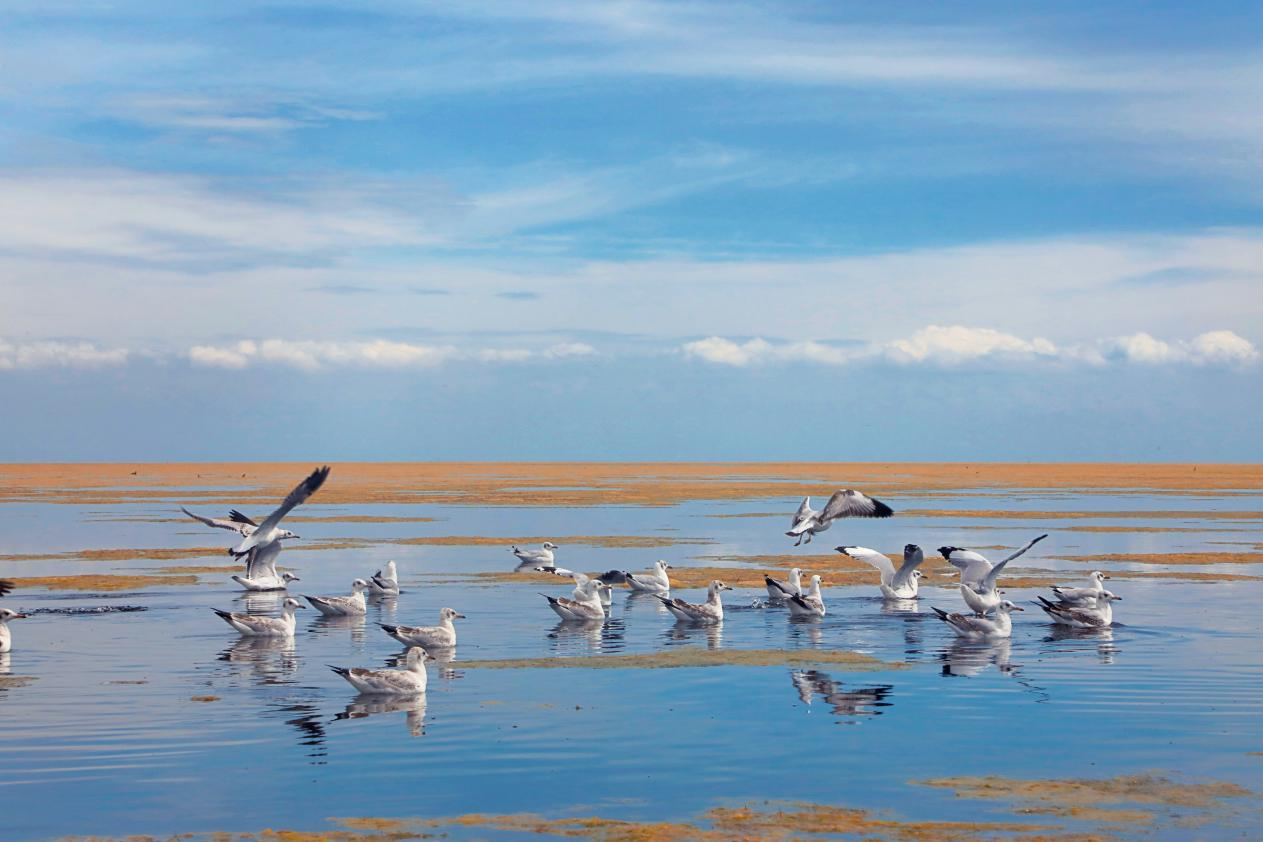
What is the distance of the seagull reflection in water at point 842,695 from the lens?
16.3m

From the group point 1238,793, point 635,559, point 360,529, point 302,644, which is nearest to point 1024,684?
point 1238,793

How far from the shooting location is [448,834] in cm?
1138

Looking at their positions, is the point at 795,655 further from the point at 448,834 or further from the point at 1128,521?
the point at 1128,521

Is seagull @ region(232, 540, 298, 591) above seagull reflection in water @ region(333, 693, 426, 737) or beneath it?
above

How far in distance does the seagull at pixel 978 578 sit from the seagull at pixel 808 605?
2549 millimetres

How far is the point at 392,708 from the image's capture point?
16531mm

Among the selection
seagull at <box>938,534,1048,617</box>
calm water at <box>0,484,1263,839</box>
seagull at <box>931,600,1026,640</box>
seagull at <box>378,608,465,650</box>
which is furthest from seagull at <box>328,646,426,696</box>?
seagull at <box>938,534,1048,617</box>

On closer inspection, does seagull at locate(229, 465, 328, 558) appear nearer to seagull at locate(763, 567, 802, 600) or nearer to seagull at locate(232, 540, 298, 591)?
seagull at locate(232, 540, 298, 591)


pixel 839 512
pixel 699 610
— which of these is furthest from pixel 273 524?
pixel 839 512

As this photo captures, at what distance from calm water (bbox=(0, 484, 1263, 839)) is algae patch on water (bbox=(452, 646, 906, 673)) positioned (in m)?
0.46

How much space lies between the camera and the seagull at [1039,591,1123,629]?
2341 centimetres

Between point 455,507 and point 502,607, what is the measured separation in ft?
138

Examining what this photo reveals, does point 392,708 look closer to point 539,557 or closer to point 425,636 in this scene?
point 425,636

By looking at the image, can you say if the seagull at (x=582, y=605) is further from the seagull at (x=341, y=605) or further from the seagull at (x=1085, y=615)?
the seagull at (x=1085, y=615)
